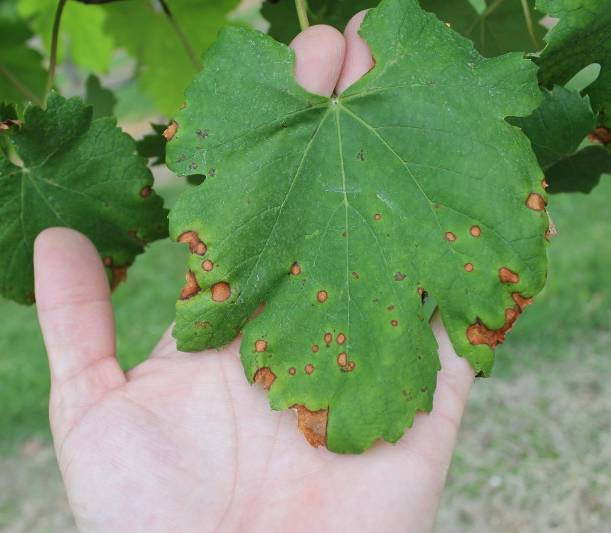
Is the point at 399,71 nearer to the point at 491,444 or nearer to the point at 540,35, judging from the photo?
the point at 540,35

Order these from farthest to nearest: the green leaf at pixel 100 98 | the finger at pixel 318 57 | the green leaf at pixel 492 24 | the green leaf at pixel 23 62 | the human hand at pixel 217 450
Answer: the green leaf at pixel 23 62 → the green leaf at pixel 100 98 → the green leaf at pixel 492 24 → the human hand at pixel 217 450 → the finger at pixel 318 57

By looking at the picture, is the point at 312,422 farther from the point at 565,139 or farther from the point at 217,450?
the point at 565,139

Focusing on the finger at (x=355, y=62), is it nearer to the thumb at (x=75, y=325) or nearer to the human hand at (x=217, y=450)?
the human hand at (x=217, y=450)

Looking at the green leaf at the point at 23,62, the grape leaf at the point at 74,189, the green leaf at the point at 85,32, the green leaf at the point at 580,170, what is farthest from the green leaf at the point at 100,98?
the green leaf at the point at 580,170

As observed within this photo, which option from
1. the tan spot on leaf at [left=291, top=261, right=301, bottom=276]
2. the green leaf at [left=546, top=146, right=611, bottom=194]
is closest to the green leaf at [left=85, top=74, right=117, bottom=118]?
the tan spot on leaf at [left=291, top=261, right=301, bottom=276]

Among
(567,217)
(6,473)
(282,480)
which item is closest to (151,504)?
(282,480)

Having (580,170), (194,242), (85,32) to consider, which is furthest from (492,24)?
(85,32)

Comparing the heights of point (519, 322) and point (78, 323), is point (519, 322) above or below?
below
